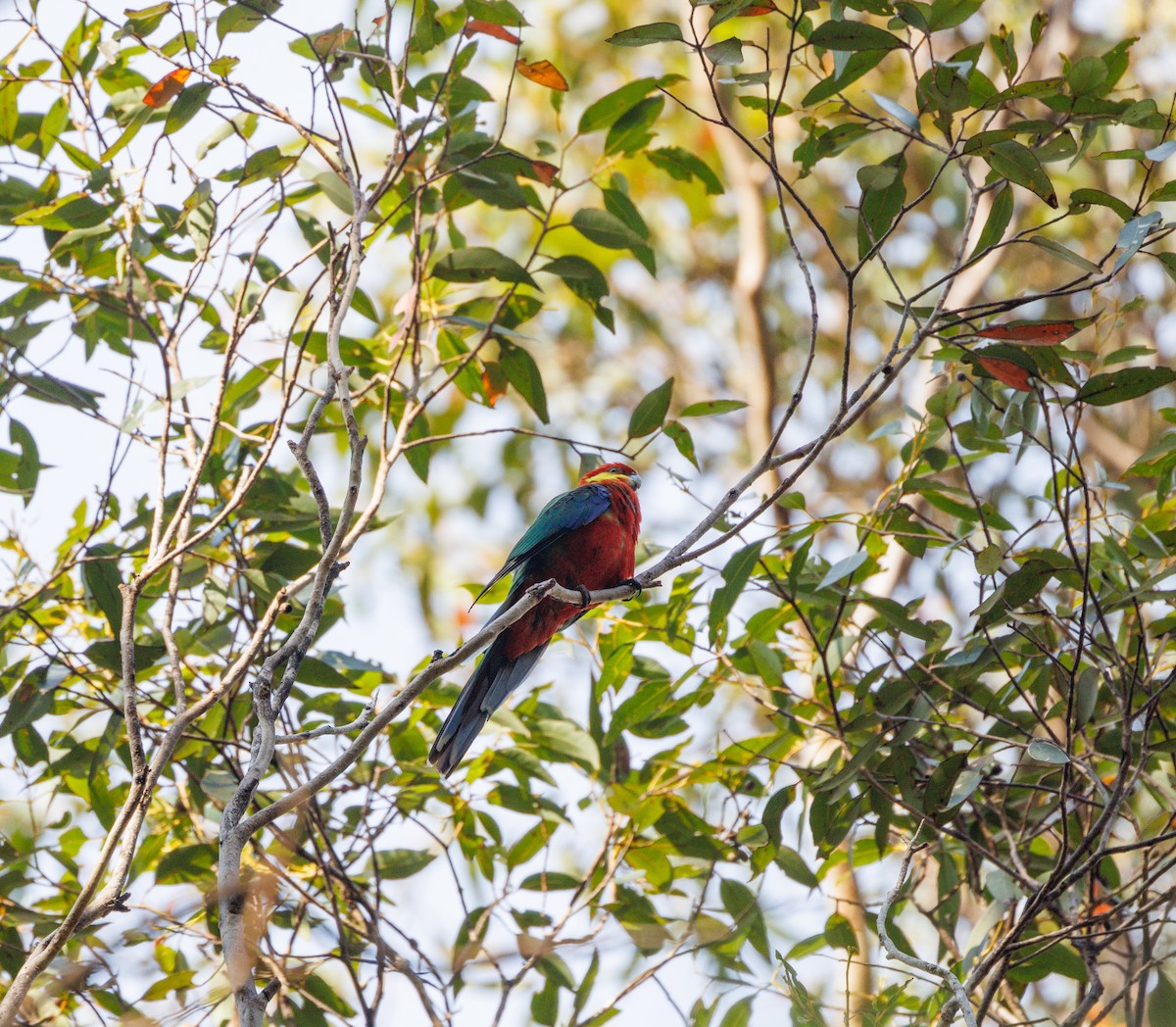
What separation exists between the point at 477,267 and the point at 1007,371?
1.88 metres

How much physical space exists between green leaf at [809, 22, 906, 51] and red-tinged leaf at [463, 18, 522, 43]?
37.5 inches

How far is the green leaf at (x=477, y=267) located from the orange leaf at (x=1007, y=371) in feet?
5.23

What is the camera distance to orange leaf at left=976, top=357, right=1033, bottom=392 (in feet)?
10.5

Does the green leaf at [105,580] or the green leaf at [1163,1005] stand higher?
the green leaf at [105,580]

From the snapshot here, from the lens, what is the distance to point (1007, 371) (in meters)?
3.21

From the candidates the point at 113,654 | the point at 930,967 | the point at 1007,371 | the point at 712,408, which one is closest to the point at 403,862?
the point at 113,654

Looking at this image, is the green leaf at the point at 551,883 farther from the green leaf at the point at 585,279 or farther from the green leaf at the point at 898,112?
the green leaf at the point at 898,112

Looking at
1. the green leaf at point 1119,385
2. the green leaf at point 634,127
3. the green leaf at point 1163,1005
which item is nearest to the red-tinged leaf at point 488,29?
the green leaf at point 634,127

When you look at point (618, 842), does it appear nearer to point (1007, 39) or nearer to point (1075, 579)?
point (1075, 579)

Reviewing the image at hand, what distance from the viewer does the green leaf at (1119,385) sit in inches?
123

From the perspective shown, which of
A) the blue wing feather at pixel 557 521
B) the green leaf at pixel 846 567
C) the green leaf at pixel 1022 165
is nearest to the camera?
the green leaf at pixel 1022 165

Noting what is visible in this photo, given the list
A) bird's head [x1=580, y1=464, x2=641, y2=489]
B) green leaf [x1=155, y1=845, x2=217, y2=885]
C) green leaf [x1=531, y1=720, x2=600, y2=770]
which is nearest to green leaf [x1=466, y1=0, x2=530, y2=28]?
bird's head [x1=580, y1=464, x2=641, y2=489]

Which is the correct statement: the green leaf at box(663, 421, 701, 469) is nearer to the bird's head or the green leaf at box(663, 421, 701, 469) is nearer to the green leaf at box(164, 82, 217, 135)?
the bird's head

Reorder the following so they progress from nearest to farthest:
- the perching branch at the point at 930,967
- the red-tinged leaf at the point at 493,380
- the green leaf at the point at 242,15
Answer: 1. the perching branch at the point at 930,967
2. the green leaf at the point at 242,15
3. the red-tinged leaf at the point at 493,380
